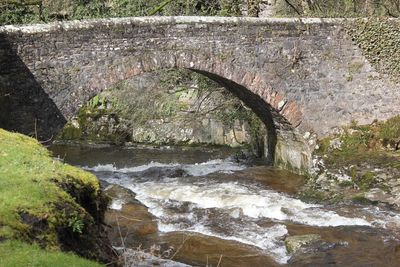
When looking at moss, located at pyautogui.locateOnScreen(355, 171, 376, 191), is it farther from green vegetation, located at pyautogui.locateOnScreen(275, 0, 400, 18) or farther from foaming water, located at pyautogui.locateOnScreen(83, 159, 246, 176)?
green vegetation, located at pyautogui.locateOnScreen(275, 0, 400, 18)

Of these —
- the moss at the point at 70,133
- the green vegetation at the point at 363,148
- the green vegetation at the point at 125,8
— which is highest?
the green vegetation at the point at 125,8

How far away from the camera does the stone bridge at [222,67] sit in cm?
1124

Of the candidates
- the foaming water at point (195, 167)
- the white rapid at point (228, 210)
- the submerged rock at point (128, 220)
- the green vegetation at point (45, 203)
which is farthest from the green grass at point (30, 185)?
the foaming water at point (195, 167)

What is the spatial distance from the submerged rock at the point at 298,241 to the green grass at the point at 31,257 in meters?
5.34

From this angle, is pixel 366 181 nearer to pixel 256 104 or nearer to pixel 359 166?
pixel 359 166

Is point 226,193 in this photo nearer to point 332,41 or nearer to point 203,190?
point 203,190

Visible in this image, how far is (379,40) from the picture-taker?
14.0 m

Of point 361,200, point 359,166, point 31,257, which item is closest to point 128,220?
point 361,200

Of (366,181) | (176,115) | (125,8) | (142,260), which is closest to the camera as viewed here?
(142,260)

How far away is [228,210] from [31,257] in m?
7.54

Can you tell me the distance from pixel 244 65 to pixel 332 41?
2478 millimetres

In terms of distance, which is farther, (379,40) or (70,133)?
(70,133)

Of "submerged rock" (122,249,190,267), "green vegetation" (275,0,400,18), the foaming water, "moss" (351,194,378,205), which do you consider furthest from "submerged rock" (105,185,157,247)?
"green vegetation" (275,0,400,18)

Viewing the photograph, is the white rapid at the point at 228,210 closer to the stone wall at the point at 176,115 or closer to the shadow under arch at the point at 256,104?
the shadow under arch at the point at 256,104
